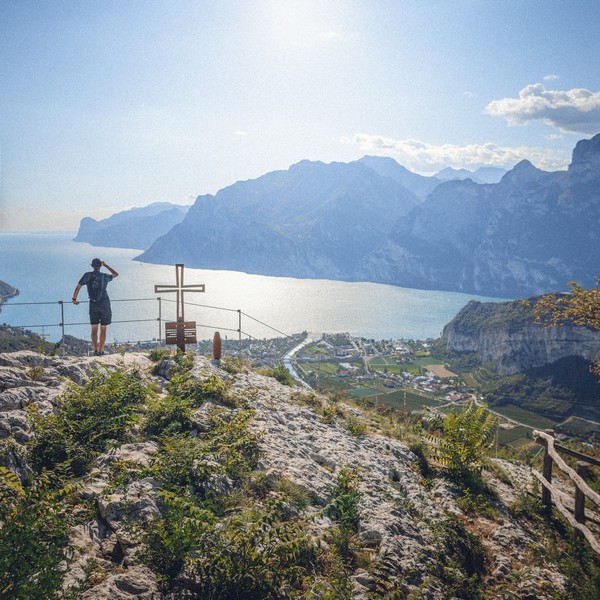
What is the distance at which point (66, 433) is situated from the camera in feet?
21.0

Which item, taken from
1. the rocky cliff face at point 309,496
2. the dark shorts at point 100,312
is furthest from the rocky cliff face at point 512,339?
the dark shorts at point 100,312

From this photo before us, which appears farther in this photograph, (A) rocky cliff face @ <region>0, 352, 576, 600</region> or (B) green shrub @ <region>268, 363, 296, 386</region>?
(B) green shrub @ <region>268, 363, 296, 386</region>

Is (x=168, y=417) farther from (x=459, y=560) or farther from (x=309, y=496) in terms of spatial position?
(x=459, y=560)

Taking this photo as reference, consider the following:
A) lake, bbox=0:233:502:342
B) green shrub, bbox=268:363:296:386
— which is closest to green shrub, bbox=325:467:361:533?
green shrub, bbox=268:363:296:386

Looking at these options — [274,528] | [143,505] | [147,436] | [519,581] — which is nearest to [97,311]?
[147,436]

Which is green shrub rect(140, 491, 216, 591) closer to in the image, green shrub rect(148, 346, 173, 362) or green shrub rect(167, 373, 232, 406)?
green shrub rect(167, 373, 232, 406)

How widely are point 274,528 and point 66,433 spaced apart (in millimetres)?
3730

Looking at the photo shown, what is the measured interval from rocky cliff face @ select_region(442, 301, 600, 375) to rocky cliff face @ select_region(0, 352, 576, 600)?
307 feet

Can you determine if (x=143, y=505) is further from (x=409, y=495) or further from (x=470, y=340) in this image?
(x=470, y=340)

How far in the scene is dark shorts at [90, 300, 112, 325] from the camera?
1152 centimetres

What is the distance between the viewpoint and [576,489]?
22.6ft

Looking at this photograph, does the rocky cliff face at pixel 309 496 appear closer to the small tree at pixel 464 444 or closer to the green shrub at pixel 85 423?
the green shrub at pixel 85 423

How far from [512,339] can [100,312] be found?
4261 inches

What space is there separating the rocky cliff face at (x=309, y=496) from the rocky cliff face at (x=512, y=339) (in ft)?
307
